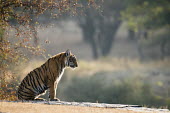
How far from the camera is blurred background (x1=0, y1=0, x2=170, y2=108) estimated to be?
42.6 ft

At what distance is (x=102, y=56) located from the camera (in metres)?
43.4

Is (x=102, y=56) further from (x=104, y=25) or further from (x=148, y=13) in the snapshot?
(x=104, y=25)

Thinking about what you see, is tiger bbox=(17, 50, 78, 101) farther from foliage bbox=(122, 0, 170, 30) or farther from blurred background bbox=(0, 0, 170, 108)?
foliage bbox=(122, 0, 170, 30)

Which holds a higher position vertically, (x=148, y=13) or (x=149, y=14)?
(x=148, y=13)

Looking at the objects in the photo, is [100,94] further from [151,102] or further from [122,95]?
[151,102]

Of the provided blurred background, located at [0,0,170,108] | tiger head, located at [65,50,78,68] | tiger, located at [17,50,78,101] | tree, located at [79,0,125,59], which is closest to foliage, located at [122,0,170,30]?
blurred background, located at [0,0,170,108]

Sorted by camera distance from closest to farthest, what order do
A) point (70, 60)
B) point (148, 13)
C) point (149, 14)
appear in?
point (70, 60) < point (149, 14) < point (148, 13)

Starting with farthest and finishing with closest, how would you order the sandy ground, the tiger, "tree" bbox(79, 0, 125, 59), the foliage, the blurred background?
"tree" bbox(79, 0, 125, 59), the foliage, the blurred background, the tiger, the sandy ground

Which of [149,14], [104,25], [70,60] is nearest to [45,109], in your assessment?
[70,60]

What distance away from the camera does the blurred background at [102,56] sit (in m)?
13.0

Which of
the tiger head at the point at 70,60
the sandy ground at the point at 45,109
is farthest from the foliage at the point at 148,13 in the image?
the sandy ground at the point at 45,109

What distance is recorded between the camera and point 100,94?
25.3 m

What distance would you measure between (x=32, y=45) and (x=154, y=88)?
18.4 metres

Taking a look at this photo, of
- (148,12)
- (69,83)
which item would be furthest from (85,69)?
(148,12)
